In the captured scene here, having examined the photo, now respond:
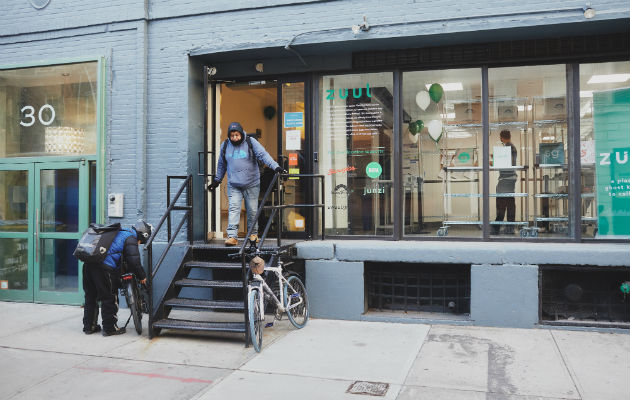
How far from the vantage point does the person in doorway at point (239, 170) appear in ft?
25.8

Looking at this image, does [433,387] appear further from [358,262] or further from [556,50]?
[556,50]

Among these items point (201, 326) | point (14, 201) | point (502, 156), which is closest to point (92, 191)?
point (14, 201)

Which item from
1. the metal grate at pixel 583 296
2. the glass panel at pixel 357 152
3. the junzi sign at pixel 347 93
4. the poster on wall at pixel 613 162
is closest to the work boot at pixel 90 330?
the glass panel at pixel 357 152

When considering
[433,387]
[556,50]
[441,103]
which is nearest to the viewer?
[433,387]

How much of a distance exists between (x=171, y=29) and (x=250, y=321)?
16.4 feet

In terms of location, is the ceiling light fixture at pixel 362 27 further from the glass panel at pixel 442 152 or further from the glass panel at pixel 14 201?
the glass panel at pixel 14 201

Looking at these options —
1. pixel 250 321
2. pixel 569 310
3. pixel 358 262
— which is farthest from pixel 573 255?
pixel 250 321

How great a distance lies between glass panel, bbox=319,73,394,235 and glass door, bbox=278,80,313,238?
0.28 m

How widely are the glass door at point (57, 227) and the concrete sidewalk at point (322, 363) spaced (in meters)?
1.49

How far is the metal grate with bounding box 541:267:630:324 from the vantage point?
24.0 ft

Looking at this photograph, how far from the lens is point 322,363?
5805 mm

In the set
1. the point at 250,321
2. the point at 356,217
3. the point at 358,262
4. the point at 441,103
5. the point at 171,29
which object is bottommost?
the point at 250,321

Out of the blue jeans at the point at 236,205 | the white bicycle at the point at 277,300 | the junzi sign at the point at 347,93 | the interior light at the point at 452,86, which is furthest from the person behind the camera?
the junzi sign at the point at 347,93

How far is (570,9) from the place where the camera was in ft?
23.3
